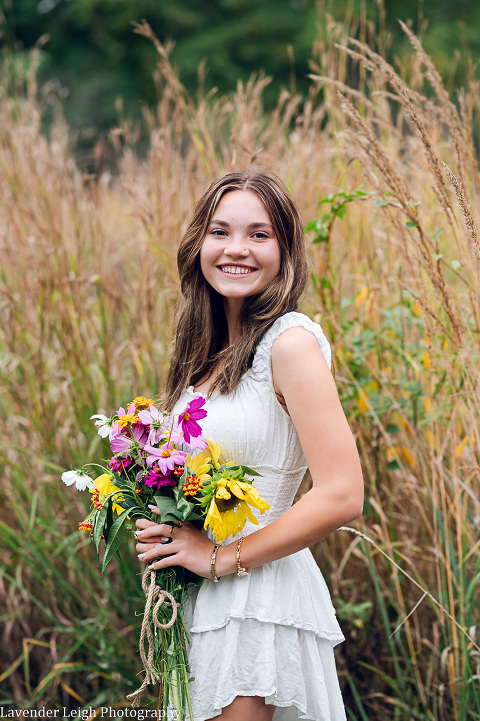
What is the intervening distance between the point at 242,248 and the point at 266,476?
1.52 feet

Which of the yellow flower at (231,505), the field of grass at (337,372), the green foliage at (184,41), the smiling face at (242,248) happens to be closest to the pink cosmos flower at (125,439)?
the yellow flower at (231,505)

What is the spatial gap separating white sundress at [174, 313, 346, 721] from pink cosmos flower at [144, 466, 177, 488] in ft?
0.45

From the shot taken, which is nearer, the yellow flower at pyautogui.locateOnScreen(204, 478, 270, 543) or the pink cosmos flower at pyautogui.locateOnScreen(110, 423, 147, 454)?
the yellow flower at pyautogui.locateOnScreen(204, 478, 270, 543)

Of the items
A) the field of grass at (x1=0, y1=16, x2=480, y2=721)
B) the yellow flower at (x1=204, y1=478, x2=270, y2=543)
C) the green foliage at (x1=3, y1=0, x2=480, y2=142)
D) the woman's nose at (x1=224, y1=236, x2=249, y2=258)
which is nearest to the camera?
the yellow flower at (x1=204, y1=478, x2=270, y2=543)

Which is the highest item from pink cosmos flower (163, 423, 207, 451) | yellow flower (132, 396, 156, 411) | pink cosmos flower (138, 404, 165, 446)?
yellow flower (132, 396, 156, 411)

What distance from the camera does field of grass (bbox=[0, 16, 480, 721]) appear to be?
5.91ft

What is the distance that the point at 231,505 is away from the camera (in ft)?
3.96

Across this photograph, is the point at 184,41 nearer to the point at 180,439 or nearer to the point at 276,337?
the point at 276,337

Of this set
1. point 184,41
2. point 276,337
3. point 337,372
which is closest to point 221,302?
point 276,337

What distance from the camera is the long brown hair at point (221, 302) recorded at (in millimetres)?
1407

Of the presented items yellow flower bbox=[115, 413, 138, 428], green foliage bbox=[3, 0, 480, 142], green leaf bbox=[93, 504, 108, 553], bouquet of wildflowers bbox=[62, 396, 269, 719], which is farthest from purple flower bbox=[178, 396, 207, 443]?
green foliage bbox=[3, 0, 480, 142]

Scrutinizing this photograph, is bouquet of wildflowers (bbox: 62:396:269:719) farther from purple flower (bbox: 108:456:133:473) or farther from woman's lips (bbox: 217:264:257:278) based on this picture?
woman's lips (bbox: 217:264:257:278)

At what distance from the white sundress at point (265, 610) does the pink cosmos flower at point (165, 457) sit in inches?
5.3

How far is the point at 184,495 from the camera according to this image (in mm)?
1241
